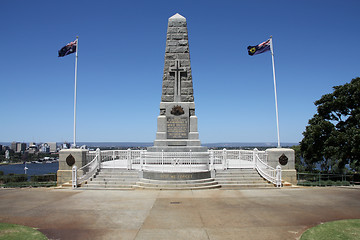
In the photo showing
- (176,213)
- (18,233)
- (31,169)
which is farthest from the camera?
(31,169)

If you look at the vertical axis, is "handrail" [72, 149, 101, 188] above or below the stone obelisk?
below

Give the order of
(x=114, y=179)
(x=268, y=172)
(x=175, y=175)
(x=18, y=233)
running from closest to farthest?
(x=18, y=233) < (x=175, y=175) < (x=114, y=179) < (x=268, y=172)

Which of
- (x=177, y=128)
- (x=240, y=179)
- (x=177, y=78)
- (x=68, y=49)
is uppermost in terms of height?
(x=68, y=49)

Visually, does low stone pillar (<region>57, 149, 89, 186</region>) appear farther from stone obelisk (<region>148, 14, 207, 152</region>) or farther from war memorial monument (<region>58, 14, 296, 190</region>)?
stone obelisk (<region>148, 14, 207, 152</region>)

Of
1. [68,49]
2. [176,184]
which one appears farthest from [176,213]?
[68,49]

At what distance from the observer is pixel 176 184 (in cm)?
1199

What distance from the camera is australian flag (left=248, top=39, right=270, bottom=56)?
56.0ft

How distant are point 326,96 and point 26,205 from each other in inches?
877

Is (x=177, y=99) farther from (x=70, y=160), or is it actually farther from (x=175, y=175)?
(x=70, y=160)

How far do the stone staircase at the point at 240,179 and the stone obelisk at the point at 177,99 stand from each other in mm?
4337

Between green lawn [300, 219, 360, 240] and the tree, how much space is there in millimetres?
14388

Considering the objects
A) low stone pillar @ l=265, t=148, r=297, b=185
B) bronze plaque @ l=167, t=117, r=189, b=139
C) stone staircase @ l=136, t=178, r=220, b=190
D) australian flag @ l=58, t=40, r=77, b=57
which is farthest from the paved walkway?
australian flag @ l=58, t=40, r=77, b=57

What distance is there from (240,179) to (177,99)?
8069 millimetres

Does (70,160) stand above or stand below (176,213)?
above
